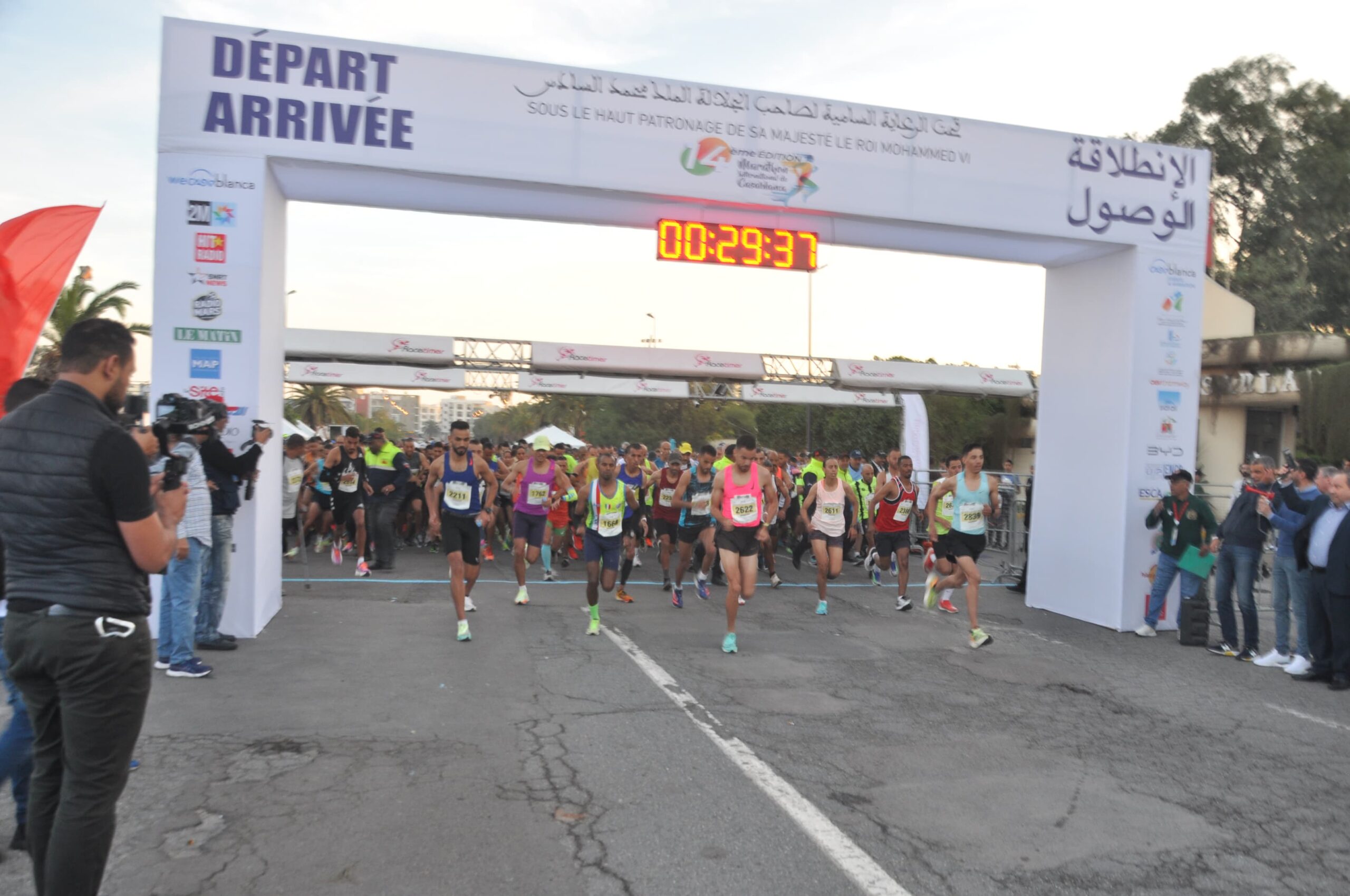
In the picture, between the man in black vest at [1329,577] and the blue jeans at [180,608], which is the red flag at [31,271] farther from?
the man in black vest at [1329,577]

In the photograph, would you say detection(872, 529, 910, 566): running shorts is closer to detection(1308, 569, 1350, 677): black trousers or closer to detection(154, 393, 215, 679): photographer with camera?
detection(1308, 569, 1350, 677): black trousers

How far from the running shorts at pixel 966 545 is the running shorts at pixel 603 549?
10.8 ft

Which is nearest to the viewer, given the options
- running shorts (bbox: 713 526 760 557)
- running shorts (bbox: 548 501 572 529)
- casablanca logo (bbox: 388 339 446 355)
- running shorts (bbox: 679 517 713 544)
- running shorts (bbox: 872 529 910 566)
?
running shorts (bbox: 713 526 760 557)

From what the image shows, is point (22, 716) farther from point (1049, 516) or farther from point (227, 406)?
point (1049, 516)

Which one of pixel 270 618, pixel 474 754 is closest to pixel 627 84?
pixel 270 618

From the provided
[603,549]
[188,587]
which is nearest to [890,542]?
[603,549]

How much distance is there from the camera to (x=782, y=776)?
505cm

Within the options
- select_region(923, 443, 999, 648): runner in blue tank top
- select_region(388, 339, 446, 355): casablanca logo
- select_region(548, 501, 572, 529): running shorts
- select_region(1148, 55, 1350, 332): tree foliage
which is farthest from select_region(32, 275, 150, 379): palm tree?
select_region(1148, 55, 1350, 332): tree foliage

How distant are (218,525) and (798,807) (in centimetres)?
536

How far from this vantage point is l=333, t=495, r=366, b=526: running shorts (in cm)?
1366

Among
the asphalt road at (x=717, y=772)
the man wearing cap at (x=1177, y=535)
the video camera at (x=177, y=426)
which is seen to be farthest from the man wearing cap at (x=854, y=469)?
the video camera at (x=177, y=426)

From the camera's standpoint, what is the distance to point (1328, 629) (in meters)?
8.33

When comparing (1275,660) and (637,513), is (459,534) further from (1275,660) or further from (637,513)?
(1275,660)

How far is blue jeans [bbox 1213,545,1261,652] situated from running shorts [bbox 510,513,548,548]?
7.21m
